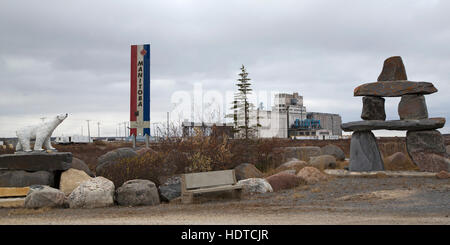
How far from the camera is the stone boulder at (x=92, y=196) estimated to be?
34.1 ft

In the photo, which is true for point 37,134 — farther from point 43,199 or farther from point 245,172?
point 245,172

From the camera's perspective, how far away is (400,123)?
628 inches

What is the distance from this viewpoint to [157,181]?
40.9ft

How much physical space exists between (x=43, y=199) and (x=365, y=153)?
11339mm

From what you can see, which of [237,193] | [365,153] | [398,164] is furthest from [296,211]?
[398,164]

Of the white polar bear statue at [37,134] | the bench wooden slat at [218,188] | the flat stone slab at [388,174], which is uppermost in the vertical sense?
the white polar bear statue at [37,134]

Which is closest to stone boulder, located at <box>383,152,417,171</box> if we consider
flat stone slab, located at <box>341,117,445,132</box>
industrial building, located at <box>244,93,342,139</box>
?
flat stone slab, located at <box>341,117,445,132</box>

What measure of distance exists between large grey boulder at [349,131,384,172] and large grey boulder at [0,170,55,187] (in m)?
10.7

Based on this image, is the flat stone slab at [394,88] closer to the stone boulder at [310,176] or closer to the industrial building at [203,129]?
the stone boulder at [310,176]

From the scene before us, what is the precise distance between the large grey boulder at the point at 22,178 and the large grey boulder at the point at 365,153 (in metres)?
10.7

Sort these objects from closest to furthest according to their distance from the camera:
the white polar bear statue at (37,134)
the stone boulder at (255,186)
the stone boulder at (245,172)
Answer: the stone boulder at (255,186)
the white polar bear statue at (37,134)
the stone boulder at (245,172)

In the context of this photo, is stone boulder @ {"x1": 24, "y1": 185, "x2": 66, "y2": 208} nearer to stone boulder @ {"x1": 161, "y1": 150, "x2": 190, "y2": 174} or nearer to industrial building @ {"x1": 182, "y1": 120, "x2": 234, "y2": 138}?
stone boulder @ {"x1": 161, "y1": 150, "x2": 190, "y2": 174}

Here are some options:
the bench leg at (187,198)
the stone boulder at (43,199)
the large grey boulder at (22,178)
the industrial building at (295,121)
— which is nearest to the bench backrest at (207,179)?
the bench leg at (187,198)

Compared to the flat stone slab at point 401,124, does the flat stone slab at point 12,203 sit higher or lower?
lower
